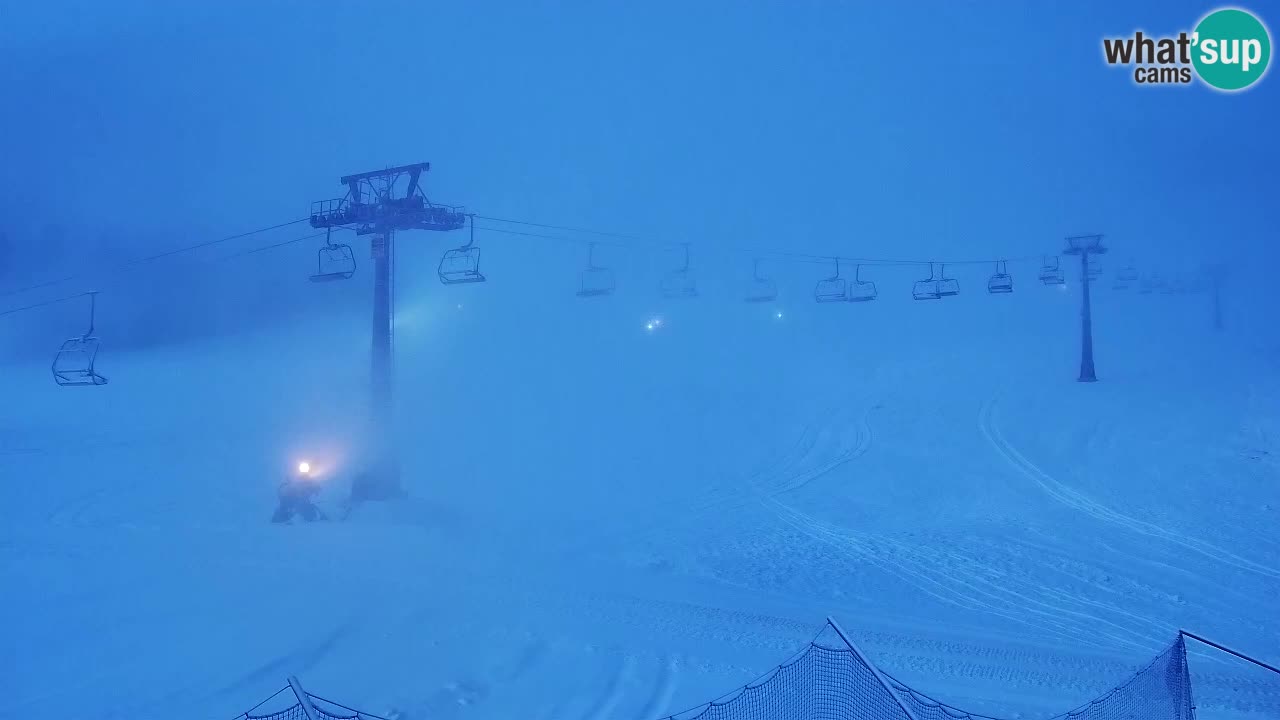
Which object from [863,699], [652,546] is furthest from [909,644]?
[652,546]

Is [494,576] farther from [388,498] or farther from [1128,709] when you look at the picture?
[1128,709]

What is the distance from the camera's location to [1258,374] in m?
34.6

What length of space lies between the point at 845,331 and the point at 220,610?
200 ft

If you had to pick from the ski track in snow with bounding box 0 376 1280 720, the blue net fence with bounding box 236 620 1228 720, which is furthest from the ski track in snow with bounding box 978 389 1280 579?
the blue net fence with bounding box 236 620 1228 720

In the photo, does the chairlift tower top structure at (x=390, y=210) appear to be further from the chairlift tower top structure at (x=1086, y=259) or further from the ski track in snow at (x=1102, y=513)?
the chairlift tower top structure at (x=1086, y=259)

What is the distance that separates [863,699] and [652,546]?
9.17 metres

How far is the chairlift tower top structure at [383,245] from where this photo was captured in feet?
64.3

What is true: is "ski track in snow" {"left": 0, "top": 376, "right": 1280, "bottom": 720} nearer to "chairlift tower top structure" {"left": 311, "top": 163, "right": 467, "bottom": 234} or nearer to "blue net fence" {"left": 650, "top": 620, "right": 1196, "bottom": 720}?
"blue net fence" {"left": 650, "top": 620, "right": 1196, "bottom": 720}

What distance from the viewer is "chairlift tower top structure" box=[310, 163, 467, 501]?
19.6 m

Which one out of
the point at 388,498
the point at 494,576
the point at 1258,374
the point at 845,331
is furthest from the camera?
the point at 845,331

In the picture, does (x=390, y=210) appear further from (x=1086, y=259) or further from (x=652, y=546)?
(x=1086, y=259)

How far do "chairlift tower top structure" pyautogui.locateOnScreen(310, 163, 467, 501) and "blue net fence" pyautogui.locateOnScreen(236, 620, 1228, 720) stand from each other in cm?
1311

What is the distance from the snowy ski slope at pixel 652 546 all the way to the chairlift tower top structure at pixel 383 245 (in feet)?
4.71

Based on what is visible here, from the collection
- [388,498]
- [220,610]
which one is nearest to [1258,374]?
[388,498]
